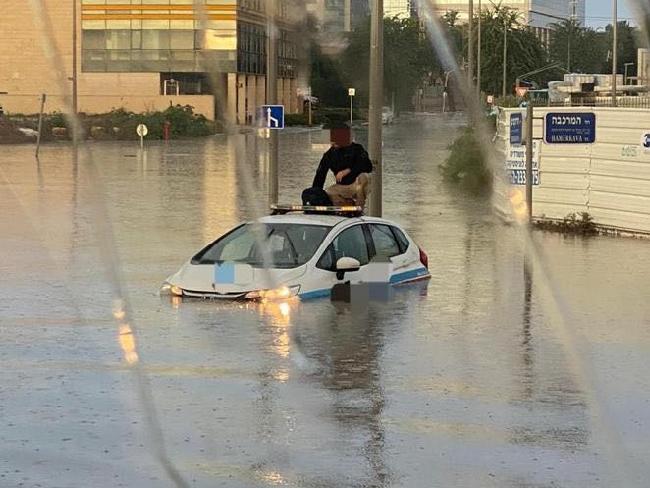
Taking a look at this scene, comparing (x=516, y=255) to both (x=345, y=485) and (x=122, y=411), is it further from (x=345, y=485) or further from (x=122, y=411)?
(x=345, y=485)

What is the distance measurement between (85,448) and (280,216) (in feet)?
27.7

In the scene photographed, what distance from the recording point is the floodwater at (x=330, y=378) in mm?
8547

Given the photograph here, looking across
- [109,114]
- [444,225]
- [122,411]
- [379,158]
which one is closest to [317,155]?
[109,114]

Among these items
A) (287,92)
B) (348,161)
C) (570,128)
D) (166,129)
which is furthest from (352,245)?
(166,129)

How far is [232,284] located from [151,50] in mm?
15643

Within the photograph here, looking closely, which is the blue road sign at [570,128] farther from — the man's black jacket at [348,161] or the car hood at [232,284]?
the car hood at [232,284]

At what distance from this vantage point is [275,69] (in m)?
24.4

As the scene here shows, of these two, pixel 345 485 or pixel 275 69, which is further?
pixel 275 69

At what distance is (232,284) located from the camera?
15.9 m

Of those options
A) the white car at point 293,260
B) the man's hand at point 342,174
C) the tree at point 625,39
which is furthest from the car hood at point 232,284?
the tree at point 625,39

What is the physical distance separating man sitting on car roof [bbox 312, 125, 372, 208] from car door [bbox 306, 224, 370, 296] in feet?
5.34

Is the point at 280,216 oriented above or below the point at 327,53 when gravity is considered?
below

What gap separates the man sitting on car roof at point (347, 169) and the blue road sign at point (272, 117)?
5942mm

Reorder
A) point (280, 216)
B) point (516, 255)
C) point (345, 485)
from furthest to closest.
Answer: point (516, 255), point (280, 216), point (345, 485)
